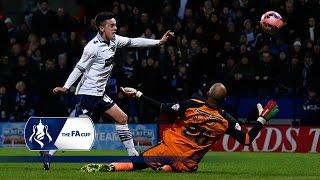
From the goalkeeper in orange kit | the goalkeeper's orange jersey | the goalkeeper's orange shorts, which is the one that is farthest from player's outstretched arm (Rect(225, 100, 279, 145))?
the goalkeeper's orange shorts

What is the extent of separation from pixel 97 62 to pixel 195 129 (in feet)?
8.80

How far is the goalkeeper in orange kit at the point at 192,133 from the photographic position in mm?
13797

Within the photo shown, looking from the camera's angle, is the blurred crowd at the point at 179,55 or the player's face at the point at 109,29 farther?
the blurred crowd at the point at 179,55

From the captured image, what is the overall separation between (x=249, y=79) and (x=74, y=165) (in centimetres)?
953

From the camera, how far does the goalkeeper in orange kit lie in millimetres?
13797

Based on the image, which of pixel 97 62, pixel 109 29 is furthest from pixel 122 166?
pixel 109 29

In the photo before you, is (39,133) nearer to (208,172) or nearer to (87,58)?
(87,58)

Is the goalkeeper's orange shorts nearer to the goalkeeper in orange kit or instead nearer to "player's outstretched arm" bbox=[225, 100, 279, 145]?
the goalkeeper in orange kit

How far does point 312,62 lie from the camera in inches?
967

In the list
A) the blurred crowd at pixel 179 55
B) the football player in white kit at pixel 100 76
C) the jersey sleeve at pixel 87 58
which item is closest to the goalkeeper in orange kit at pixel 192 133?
the football player in white kit at pixel 100 76

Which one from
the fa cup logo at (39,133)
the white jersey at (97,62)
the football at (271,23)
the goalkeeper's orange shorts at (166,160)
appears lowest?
the goalkeeper's orange shorts at (166,160)

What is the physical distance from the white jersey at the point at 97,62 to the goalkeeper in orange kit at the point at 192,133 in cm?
207

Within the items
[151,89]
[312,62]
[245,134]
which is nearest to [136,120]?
[151,89]

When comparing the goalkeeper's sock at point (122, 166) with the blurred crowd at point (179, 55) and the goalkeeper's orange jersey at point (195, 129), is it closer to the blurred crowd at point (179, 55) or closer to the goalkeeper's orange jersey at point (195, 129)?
the goalkeeper's orange jersey at point (195, 129)
